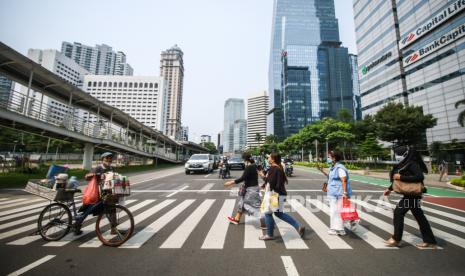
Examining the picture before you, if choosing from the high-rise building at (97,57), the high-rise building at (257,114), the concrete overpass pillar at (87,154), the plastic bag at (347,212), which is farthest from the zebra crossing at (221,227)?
the high-rise building at (97,57)

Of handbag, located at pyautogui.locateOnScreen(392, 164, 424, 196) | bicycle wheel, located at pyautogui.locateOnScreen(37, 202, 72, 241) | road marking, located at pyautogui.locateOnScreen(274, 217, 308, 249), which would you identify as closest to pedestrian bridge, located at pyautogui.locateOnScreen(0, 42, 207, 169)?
bicycle wheel, located at pyautogui.locateOnScreen(37, 202, 72, 241)

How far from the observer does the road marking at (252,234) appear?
389 cm

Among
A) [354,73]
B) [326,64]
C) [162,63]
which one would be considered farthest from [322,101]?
[162,63]

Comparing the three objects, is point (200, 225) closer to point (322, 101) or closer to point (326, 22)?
point (322, 101)

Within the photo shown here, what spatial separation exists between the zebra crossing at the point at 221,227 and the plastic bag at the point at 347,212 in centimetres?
41

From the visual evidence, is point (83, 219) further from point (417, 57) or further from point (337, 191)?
point (417, 57)

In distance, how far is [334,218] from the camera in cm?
446

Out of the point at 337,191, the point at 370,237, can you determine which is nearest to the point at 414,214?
the point at 370,237

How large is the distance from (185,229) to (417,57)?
53.6 meters

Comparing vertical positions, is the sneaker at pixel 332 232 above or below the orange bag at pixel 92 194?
below

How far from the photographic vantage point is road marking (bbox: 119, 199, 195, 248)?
3.96 metres

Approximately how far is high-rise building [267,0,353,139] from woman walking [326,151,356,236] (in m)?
106

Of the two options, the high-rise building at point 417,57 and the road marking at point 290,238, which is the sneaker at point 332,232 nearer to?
the road marking at point 290,238

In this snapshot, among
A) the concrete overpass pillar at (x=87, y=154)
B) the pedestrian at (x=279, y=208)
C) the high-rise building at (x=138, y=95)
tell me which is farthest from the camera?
the high-rise building at (x=138, y=95)
